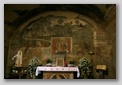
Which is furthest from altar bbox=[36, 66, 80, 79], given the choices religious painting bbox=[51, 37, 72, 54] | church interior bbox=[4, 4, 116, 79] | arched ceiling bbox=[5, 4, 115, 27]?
arched ceiling bbox=[5, 4, 115, 27]

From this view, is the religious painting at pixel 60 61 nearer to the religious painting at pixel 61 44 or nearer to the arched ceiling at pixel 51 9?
the religious painting at pixel 61 44

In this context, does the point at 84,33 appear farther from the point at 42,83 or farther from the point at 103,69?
the point at 42,83

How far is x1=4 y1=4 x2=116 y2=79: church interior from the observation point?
814 centimetres

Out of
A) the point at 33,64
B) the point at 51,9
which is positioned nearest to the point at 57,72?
the point at 33,64

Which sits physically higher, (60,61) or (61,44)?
(61,44)

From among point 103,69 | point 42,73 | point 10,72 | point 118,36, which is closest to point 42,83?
point 42,73

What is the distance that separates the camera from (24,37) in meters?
8.20

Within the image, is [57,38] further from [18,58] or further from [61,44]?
[18,58]

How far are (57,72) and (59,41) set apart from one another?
2.34 ft

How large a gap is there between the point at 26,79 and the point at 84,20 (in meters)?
1.90

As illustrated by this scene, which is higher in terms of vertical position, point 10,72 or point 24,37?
point 24,37

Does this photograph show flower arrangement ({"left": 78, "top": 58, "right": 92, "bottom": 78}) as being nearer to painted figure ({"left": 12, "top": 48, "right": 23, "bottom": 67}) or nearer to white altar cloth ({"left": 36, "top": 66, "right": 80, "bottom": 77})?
white altar cloth ({"left": 36, "top": 66, "right": 80, "bottom": 77})

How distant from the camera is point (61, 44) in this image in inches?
324

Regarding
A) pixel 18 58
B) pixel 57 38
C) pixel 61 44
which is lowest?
pixel 18 58
